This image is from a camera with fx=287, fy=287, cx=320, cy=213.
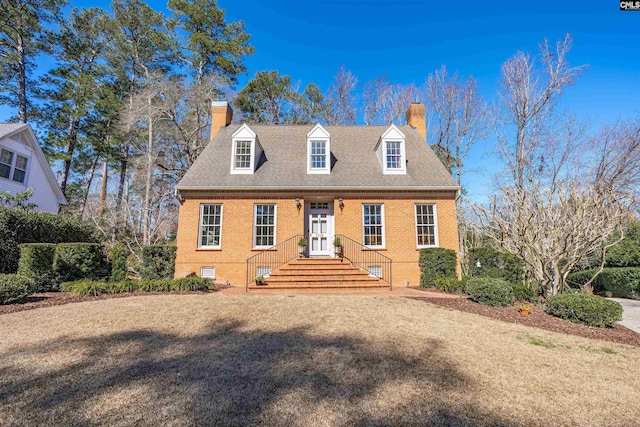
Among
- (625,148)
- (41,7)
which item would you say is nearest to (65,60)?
(41,7)

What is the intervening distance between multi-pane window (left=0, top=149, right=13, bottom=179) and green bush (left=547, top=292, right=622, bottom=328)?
24.6 metres

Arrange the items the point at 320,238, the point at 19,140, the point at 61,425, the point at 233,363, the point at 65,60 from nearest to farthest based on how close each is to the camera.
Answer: the point at 61,425
the point at 233,363
the point at 320,238
the point at 19,140
the point at 65,60

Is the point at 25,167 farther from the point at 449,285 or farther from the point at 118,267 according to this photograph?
the point at 449,285

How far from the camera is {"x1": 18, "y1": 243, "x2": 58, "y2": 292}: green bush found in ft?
29.3

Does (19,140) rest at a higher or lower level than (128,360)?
higher

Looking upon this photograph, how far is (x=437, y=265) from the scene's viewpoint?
37.9 ft

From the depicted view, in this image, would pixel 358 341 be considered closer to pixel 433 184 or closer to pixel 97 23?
pixel 433 184

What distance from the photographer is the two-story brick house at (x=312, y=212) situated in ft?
41.1

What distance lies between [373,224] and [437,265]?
320 cm

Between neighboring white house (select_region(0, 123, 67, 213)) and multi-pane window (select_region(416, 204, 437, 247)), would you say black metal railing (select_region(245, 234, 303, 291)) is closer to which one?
multi-pane window (select_region(416, 204, 437, 247))

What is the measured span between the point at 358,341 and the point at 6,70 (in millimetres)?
28597

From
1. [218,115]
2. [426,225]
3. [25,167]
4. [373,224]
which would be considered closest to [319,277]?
[373,224]

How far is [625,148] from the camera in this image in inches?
659

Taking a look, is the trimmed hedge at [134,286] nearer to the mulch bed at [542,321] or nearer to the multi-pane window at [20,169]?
the mulch bed at [542,321]
